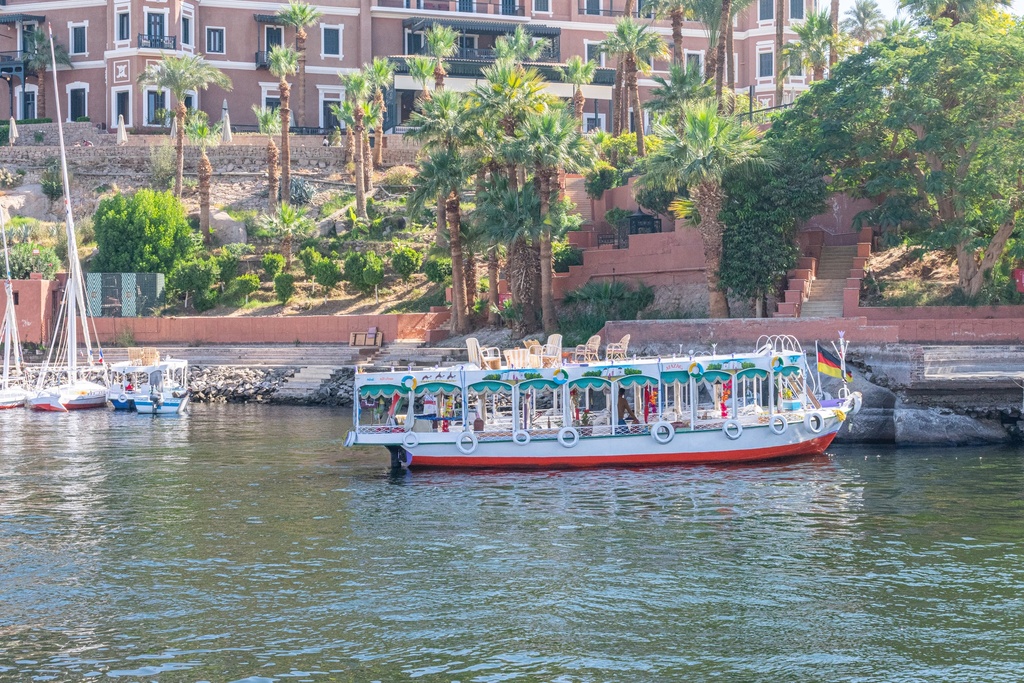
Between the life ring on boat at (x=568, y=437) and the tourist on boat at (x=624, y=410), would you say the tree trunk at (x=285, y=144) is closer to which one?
the tourist on boat at (x=624, y=410)

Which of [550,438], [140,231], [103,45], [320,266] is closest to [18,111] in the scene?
[103,45]

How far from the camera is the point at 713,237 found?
45094mm

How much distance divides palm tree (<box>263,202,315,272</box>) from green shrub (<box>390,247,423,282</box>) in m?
5.82

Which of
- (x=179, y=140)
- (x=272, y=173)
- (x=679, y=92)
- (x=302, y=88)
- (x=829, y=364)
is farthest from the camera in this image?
(x=302, y=88)

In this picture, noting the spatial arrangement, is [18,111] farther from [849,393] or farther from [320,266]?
[849,393]

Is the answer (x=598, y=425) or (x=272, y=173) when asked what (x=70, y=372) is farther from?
(x=598, y=425)

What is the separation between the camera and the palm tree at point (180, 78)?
6906 centimetres

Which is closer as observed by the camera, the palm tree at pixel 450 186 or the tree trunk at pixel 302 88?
the palm tree at pixel 450 186

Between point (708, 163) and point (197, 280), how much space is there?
2971cm

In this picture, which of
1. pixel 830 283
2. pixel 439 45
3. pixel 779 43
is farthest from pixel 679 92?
pixel 439 45

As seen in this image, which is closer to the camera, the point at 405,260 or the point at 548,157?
the point at 548,157

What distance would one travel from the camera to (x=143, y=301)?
62.2 meters

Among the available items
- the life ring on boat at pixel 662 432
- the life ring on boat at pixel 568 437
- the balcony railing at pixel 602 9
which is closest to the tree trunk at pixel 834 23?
the balcony railing at pixel 602 9

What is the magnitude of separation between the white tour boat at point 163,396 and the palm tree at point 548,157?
579 inches
